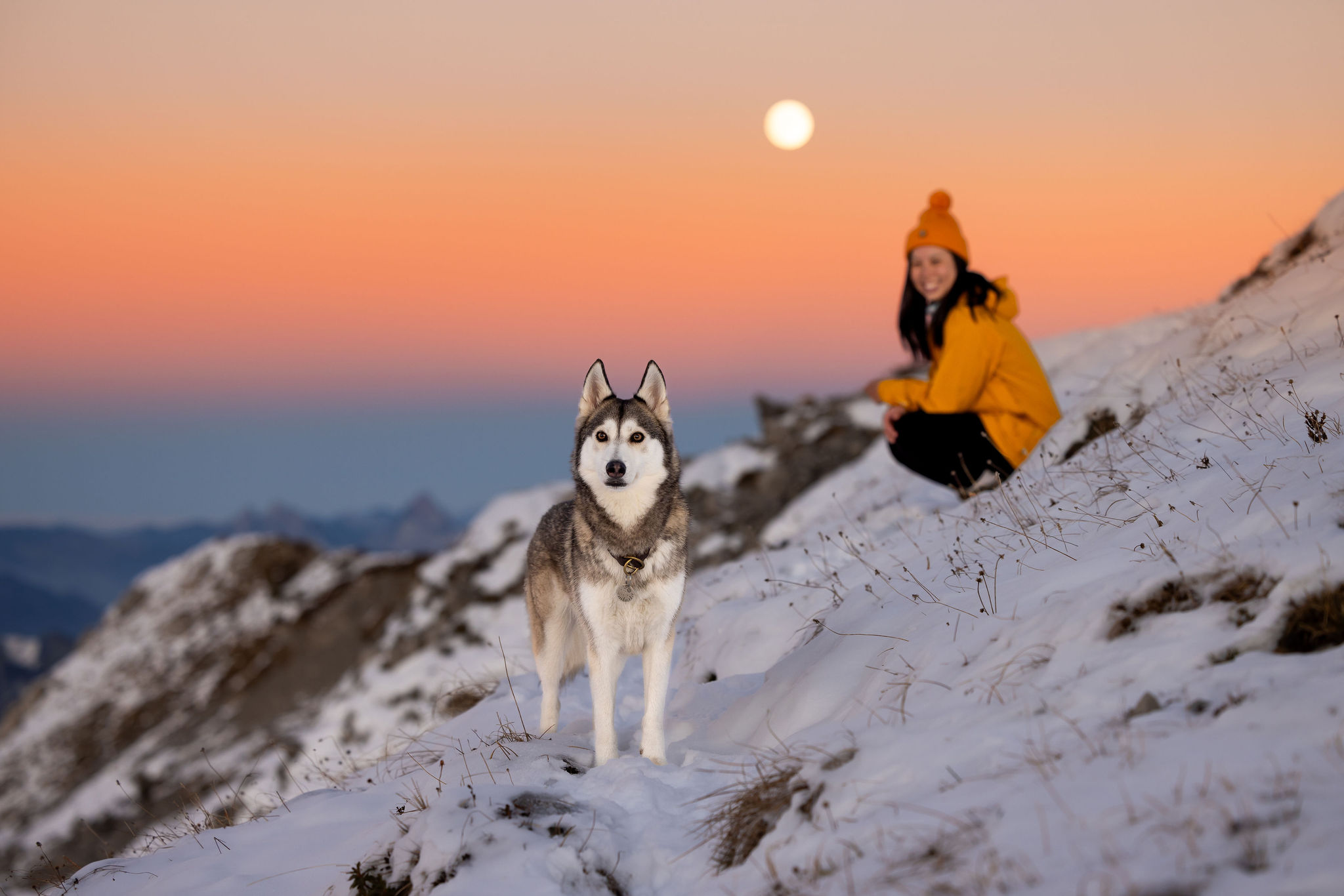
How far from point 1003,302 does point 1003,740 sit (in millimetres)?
6485

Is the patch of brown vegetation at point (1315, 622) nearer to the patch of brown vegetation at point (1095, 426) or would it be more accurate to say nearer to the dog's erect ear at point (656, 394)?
the dog's erect ear at point (656, 394)

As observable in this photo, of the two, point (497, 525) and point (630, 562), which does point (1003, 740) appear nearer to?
point (630, 562)

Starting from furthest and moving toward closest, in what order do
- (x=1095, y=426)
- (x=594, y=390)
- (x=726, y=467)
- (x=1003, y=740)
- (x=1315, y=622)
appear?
1. (x=726, y=467)
2. (x=1095, y=426)
3. (x=594, y=390)
4. (x=1003, y=740)
5. (x=1315, y=622)

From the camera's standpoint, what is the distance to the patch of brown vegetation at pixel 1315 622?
3.73 meters

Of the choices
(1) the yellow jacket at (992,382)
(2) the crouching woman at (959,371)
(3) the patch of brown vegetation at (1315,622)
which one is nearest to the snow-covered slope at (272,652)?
(2) the crouching woman at (959,371)

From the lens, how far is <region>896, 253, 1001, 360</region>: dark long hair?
9086mm

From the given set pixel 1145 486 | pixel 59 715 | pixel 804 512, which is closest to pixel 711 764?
pixel 1145 486

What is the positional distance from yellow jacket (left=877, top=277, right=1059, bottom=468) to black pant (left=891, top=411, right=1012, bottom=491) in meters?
0.13

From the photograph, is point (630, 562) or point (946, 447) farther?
point (946, 447)

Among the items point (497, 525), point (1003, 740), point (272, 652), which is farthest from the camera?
point (272, 652)

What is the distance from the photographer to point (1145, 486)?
635 centimetres

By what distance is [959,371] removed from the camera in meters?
9.09

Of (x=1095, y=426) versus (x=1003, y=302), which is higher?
(x=1003, y=302)

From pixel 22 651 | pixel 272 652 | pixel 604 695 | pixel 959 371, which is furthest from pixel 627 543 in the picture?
pixel 22 651
